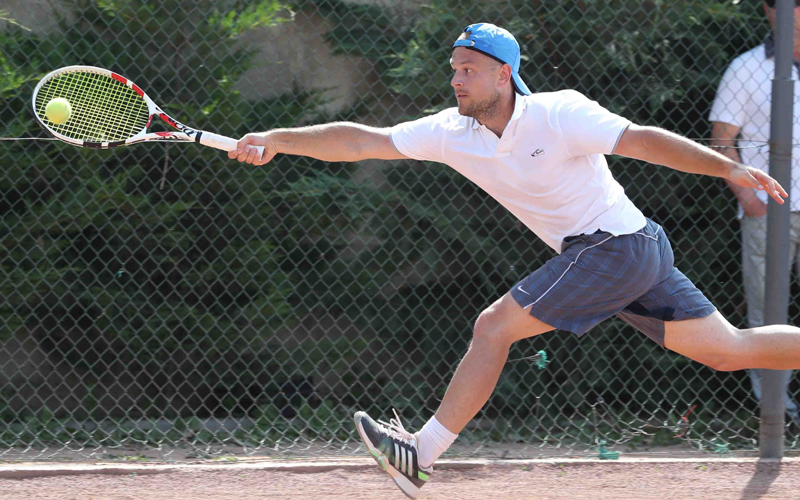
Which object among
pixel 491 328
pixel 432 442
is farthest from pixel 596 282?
pixel 432 442

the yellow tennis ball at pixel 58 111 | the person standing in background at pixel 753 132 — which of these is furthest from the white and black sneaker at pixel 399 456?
the person standing in background at pixel 753 132

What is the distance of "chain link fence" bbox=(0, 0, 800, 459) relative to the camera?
4.23 metres

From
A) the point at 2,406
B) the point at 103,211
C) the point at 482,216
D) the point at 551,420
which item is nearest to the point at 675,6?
the point at 482,216

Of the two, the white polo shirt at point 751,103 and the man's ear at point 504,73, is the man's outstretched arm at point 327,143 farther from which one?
the white polo shirt at point 751,103

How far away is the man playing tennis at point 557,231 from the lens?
3.09 meters

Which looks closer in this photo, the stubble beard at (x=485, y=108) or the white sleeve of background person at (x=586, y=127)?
the white sleeve of background person at (x=586, y=127)

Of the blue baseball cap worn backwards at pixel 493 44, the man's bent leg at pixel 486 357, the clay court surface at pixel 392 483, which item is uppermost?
the blue baseball cap worn backwards at pixel 493 44

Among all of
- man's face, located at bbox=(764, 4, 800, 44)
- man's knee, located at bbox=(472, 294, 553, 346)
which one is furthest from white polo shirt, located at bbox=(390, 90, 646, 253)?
man's face, located at bbox=(764, 4, 800, 44)

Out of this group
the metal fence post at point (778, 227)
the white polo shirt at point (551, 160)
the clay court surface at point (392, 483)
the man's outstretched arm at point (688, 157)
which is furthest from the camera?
the metal fence post at point (778, 227)

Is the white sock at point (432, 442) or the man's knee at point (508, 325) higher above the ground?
the man's knee at point (508, 325)

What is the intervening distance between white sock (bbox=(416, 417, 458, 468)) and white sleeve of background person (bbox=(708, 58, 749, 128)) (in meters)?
2.23

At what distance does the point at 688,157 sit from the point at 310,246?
2.01m

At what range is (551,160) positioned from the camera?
3111mm

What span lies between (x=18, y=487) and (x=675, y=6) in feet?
11.8
